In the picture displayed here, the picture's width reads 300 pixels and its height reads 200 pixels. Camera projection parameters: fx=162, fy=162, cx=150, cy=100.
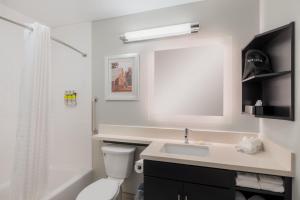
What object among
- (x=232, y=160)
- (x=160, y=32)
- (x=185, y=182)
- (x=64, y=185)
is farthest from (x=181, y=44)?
(x=64, y=185)

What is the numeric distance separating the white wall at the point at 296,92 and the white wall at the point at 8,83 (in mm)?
2474

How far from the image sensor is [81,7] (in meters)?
1.84

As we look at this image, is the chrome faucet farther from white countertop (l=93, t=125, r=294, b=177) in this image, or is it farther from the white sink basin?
white countertop (l=93, t=125, r=294, b=177)

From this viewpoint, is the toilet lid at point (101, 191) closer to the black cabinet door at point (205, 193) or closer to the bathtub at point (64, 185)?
the bathtub at point (64, 185)

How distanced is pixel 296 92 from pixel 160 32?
132 cm

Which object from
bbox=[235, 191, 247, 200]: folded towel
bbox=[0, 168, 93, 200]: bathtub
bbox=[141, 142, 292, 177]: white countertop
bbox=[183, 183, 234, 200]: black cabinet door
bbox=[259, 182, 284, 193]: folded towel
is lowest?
bbox=[0, 168, 93, 200]: bathtub

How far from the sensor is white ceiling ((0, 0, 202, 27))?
5.75ft

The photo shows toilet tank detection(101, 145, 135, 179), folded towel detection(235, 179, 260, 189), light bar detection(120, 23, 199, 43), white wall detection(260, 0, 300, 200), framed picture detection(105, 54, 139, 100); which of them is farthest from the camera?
framed picture detection(105, 54, 139, 100)

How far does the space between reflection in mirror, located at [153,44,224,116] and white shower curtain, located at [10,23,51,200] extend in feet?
3.63

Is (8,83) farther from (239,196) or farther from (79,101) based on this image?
(239,196)

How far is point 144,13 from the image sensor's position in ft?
6.32

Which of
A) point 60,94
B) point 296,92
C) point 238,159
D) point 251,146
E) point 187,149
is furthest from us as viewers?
point 60,94

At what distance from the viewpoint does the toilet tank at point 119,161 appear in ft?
5.88

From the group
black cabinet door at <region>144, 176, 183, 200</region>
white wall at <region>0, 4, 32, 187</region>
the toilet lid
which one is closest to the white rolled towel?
black cabinet door at <region>144, 176, 183, 200</region>
